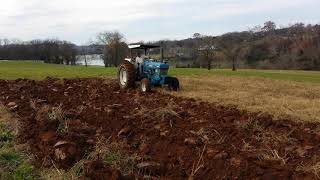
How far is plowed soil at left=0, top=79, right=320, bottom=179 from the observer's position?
7.17m

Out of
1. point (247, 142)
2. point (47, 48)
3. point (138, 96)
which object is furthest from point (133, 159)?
point (47, 48)

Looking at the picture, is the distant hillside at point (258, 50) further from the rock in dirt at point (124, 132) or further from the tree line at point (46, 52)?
the rock in dirt at point (124, 132)

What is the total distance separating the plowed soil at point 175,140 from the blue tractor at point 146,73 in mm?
4930

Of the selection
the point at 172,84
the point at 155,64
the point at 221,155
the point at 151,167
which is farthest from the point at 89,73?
the point at 151,167

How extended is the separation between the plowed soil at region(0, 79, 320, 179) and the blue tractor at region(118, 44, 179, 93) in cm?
493

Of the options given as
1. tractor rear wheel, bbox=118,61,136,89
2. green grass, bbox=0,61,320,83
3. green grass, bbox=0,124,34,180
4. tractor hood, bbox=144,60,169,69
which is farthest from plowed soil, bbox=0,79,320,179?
green grass, bbox=0,61,320,83

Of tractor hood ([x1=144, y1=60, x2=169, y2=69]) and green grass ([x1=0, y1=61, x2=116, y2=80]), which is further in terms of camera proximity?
green grass ([x1=0, y1=61, x2=116, y2=80])

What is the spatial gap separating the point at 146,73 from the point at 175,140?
1131 cm

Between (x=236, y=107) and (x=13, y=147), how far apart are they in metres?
8.38

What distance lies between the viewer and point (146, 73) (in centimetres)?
2053

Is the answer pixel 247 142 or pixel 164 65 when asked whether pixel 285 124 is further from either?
pixel 164 65

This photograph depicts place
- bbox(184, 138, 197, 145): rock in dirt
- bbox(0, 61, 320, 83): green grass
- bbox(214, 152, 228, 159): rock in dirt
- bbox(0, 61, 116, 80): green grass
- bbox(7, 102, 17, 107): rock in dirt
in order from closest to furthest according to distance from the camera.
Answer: bbox(214, 152, 228, 159): rock in dirt
bbox(184, 138, 197, 145): rock in dirt
bbox(7, 102, 17, 107): rock in dirt
bbox(0, 61, 116, 80): green grass
bbox(0, 61, 320, 83): green grass

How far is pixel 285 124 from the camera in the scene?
11.8 m

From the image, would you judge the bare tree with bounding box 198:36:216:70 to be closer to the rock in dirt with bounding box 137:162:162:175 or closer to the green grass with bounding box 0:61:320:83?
the green grass with bounding box 0:61:320:83
